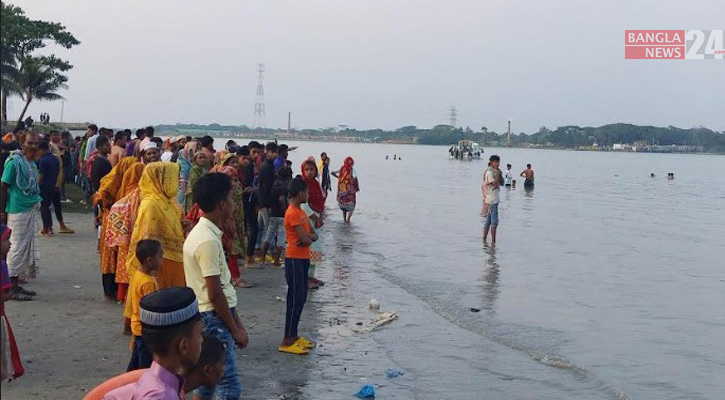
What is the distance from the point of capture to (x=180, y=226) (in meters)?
6.31

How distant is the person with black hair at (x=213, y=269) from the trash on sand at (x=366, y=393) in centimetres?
224

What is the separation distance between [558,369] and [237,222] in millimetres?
4745

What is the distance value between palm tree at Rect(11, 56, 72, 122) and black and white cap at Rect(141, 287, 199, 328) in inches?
1702

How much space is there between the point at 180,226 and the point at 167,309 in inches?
132

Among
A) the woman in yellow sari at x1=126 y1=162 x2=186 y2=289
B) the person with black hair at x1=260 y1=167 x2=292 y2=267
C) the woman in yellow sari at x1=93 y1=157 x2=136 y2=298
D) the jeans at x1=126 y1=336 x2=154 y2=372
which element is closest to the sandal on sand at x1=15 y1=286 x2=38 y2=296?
the woman in yellow sari at x1=93 y1=157 x2=136 y2=298

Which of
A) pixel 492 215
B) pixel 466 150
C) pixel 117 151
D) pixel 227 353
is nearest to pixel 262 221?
pixel 117 151

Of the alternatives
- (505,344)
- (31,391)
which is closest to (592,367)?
(505,344)

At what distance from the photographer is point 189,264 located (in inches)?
179

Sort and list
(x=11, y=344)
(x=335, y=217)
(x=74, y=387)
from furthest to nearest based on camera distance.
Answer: (x=335, y=217), (x=74, y=387), (x=11, y=344)

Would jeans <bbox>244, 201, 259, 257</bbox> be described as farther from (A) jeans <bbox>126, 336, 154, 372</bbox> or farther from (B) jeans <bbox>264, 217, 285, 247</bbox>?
(A) jeans <bbox>126, 336, 154, 372</bbox>

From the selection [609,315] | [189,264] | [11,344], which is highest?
[189,264]

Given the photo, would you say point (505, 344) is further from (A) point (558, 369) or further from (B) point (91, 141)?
(B) point (91, 141)

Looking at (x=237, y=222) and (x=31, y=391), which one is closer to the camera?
(x=31, y=391)

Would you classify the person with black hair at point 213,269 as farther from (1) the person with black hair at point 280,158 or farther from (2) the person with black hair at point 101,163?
(1) the person with black hair at point 280,158
